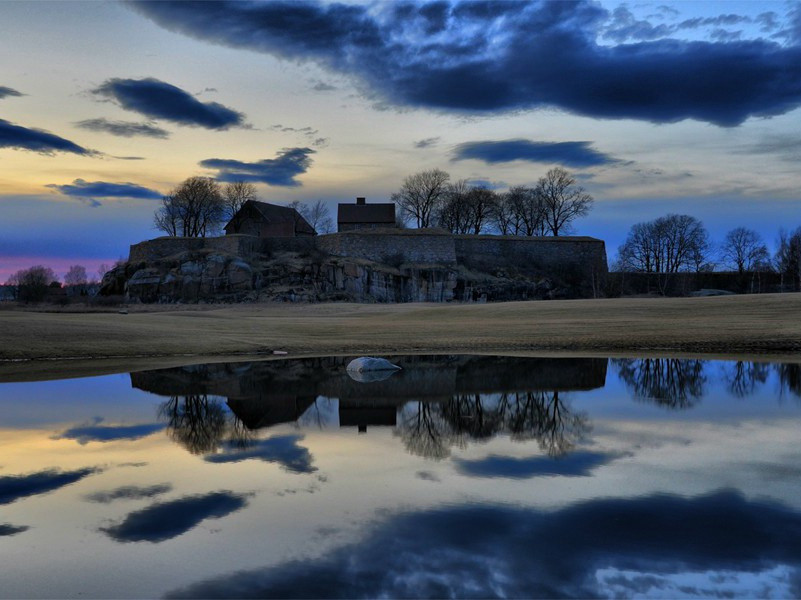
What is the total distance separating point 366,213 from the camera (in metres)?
87.1

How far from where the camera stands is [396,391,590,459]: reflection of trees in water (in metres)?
11.1

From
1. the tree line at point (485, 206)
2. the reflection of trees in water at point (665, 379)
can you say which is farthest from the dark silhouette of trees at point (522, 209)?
the reflection of trees in water at point (665, 379)

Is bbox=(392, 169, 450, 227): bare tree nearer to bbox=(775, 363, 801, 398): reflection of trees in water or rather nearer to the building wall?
A: the building wall

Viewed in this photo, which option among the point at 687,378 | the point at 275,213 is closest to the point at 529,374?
the point at 687,378

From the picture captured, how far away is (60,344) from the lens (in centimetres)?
2641

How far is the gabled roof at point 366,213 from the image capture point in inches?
3403

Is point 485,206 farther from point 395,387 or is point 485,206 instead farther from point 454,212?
point 395,387

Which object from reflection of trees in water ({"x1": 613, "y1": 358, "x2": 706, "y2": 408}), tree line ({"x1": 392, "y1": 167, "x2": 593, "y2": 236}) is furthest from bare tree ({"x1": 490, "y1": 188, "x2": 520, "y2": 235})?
reflection of trees in water ({"x1": 613, "y1": 358, "x2": 706, "y2": 408})

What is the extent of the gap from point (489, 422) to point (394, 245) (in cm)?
6131

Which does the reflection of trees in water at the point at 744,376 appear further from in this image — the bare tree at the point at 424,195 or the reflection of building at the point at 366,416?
the bare tree at the point at 424,195

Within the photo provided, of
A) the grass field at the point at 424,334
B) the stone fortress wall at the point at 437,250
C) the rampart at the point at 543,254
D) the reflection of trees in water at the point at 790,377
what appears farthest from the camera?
the rampart at the point at 543,254

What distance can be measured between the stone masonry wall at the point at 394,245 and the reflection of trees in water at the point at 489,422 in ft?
183

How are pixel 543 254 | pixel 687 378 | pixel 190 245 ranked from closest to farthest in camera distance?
pixel 687 378, pixel 190 245, pixel 543 254

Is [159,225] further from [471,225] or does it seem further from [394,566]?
[394,566]
